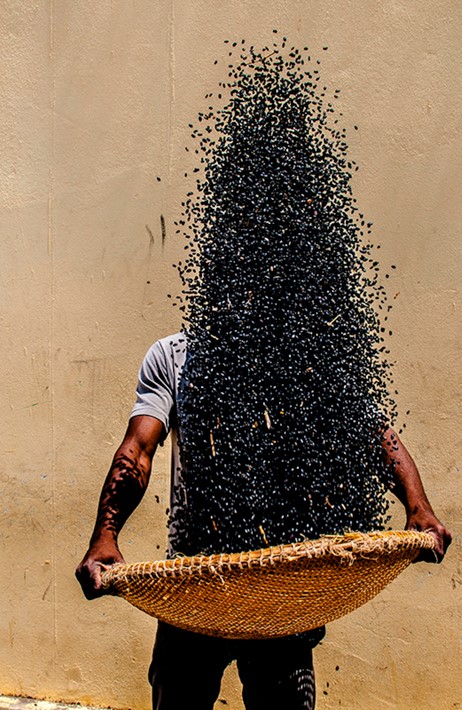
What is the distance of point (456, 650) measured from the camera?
2.94 metres

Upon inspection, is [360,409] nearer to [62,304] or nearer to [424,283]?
[424,283]

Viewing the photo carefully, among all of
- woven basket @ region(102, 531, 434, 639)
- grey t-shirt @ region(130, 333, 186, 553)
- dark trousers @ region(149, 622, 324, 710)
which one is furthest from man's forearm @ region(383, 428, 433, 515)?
grey t-shirt @ region(130, 333, 186, 553)

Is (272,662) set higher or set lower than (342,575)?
lower

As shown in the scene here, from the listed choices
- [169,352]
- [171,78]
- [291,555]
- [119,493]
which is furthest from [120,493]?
[171,78]

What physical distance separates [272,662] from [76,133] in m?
2.35

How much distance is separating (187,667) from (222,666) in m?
0.09

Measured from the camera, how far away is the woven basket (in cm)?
142

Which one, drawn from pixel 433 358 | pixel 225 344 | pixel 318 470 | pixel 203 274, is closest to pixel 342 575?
pixel 318 470

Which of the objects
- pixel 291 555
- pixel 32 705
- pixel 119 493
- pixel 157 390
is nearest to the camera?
pixel 291 555

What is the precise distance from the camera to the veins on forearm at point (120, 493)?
187 centimetres

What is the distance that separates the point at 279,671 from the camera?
198cm

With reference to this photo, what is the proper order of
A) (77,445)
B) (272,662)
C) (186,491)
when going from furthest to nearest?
(77,445) → (272,662) → (186,491)

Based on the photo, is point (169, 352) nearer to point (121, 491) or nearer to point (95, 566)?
point (121, 491)

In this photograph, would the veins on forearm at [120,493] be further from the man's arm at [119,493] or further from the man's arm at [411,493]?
the man's arm at [411,493]
